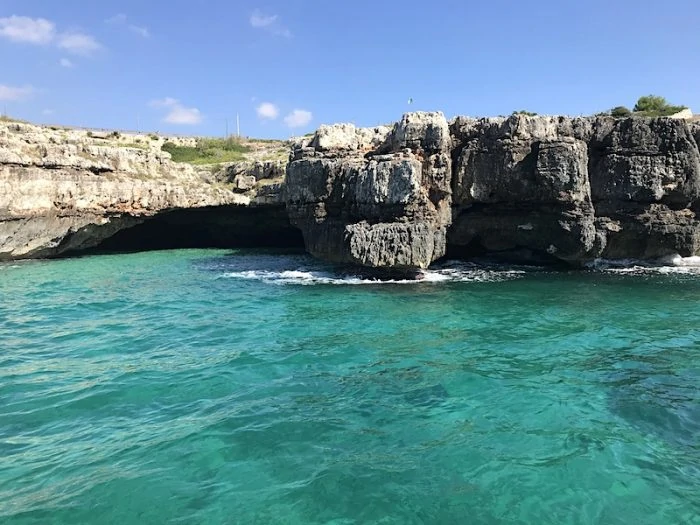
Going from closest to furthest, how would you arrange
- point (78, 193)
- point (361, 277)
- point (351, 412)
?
point (351, 412), point (361, 277), point (78, 193)

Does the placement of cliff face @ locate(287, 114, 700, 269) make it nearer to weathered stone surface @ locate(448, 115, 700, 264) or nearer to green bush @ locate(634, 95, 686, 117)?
weathered stone surface @ locate(448, 115, 700, 264)

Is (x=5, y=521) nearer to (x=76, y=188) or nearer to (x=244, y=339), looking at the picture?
(x=244, y=339)

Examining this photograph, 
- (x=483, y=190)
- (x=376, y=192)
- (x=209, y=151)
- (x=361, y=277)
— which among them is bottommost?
(x=361, y=277)

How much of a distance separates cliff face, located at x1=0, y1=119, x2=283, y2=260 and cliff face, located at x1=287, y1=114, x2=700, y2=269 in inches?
477

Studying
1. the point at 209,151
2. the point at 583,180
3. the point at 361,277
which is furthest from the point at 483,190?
the point at 209,151

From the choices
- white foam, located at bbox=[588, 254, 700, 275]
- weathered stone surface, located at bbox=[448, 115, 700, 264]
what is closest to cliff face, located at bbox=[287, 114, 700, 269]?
weathered stone surface, located at bbox=[448, 115, 700, 264]

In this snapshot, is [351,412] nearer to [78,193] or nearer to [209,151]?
[78,193]

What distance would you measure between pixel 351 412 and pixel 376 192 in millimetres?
13337

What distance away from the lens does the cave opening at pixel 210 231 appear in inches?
1377

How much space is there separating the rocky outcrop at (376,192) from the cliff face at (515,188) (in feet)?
0.15

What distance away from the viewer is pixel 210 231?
38.9m

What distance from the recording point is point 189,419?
25.6 feet

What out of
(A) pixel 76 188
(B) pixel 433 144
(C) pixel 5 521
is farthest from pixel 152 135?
(C) pixel 5 521

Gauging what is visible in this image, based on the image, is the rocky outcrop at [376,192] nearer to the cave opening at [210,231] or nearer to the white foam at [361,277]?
the white foam at [361,277]
